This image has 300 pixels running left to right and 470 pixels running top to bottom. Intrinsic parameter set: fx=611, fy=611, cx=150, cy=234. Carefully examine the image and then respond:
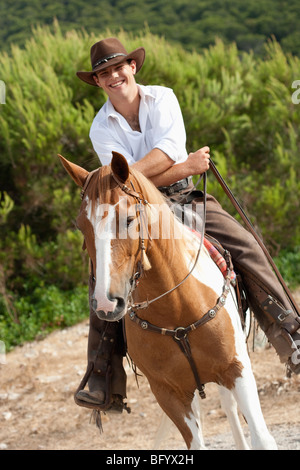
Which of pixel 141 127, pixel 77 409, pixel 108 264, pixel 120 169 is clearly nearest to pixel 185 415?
pixel 108 264

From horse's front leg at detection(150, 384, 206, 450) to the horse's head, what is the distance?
Result: 100 centimetres

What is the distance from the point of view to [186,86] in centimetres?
1154

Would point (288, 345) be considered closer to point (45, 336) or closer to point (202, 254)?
point (202, 254)

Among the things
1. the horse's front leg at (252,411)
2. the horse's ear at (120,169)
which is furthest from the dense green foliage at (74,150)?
the horse's ear at (120,169)

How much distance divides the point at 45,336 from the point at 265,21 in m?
20.2

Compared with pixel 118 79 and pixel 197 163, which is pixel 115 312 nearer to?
pixel 197 163

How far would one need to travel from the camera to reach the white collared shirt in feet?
12.8

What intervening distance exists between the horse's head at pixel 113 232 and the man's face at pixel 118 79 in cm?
109

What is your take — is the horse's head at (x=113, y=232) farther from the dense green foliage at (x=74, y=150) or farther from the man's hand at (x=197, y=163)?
the dense green foliage at (x=74, y=150)

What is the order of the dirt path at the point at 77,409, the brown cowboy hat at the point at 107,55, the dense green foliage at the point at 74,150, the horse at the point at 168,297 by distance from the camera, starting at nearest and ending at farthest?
the horse at the point at 168,297 < the brown cowboy hat at the point at 107,55 < the dirt path at the point at 77,409 < the dense green foliage at the point at 74,150

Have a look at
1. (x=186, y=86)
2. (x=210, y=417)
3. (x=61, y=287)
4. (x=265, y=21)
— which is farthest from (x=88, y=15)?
(x=210, y=417)

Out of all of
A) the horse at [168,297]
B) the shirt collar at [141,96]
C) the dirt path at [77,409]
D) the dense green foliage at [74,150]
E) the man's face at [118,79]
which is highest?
the man's face at [118,79]

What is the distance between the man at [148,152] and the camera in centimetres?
391

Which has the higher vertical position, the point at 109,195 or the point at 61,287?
the point at 109,195
